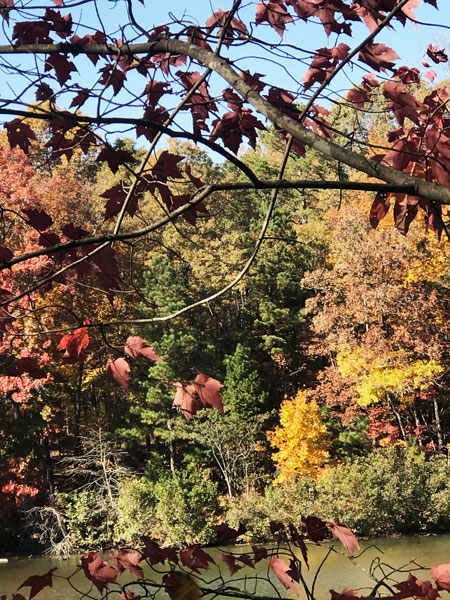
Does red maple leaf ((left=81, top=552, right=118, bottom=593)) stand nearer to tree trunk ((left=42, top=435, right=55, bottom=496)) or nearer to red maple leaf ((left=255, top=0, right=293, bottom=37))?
red maple leaf ((left=255, top=0, right=293, bottom=37))

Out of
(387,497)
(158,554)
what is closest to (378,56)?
(158,554)

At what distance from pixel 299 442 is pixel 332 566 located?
4.19m

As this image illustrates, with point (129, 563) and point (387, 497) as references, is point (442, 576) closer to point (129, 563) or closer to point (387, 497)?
point (129, 563)

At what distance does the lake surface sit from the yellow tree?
81.2 inches

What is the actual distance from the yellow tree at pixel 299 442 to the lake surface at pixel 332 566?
206 centimetres

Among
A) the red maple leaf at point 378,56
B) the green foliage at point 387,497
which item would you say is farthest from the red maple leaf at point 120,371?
the green foliage at point 387,497

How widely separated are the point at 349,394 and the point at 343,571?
569 centimetres

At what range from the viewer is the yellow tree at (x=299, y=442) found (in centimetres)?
1488

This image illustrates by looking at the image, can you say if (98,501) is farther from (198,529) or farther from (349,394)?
(349,394)

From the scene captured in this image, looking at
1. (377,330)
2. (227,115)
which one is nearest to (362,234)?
(377,330)

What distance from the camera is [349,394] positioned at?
1571 cm

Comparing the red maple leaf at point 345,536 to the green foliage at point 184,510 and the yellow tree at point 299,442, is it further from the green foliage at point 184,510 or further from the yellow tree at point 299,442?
the yellow tree at point 299,442

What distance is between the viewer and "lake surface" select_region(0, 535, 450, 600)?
391 inches

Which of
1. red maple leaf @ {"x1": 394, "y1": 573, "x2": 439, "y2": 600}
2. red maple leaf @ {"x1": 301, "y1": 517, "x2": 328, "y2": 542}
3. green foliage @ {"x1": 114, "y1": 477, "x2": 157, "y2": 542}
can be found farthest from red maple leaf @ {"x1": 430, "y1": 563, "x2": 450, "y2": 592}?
green foliage @ {"x1": 114, "y1": 477, "x2": 157, "y2": 542}
